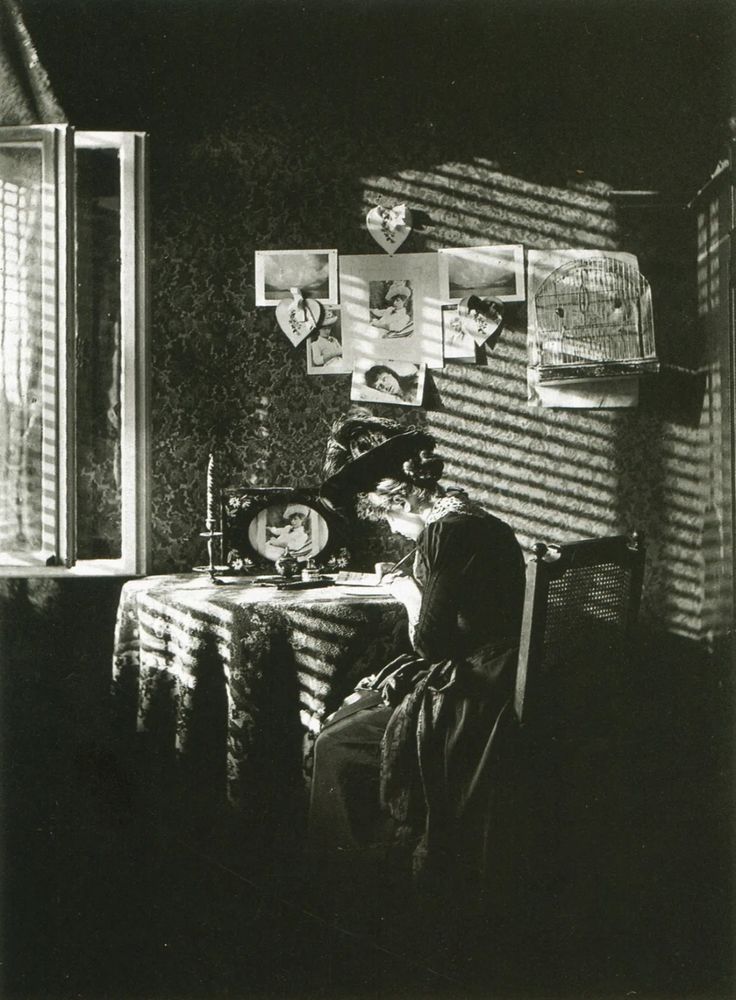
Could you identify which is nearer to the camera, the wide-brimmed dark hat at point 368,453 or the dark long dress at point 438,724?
the dark long dress at point 438,724

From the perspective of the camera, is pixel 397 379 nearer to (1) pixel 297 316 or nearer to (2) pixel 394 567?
(1) pixel 297 316

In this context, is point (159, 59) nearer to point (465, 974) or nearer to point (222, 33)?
point (222, 33)

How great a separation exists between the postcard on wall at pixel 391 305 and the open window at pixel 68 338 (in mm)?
498

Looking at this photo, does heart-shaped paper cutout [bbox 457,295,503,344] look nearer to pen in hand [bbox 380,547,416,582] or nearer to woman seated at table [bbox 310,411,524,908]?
woman seated at table [bbox 310,411,524,908]

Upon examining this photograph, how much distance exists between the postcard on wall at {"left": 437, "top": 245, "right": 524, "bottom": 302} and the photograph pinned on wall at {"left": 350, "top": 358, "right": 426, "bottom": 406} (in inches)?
7.4

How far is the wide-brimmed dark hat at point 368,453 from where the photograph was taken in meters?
1.91

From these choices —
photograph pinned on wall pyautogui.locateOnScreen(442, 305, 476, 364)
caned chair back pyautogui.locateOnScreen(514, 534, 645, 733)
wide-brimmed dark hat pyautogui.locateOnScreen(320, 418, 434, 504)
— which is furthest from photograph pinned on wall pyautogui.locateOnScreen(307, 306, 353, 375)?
caned chair back pyautogui.locateOnScreen(514, 534, 645, 733)

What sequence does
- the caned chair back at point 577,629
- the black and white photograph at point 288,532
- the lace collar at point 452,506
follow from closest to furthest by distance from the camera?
1. the caned chair back at point 577,629
2. the lace collar at point 452,506
3. the black and white photograph at point 288,532

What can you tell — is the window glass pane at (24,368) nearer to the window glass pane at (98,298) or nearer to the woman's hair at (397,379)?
the window glass pane at (98,298)

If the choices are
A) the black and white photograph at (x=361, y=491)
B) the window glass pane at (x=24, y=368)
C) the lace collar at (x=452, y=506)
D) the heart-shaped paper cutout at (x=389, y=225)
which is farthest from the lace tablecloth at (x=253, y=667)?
the heart-shaped paper cutout at (x=389, y=225)

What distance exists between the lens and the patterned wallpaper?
1.84 metres

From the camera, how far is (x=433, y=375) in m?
1.91

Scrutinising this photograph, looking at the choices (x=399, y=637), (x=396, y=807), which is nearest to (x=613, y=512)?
(x=399, y=637)

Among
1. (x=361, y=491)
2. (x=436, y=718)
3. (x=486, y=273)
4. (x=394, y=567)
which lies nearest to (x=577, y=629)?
(x=436, y=718)
